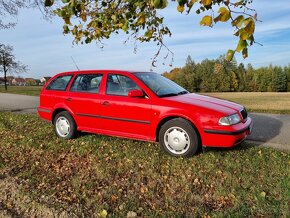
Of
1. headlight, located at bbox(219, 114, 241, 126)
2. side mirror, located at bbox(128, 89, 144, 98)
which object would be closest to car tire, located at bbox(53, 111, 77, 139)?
side mirror, located at bbox(128, 89, 144, 98)

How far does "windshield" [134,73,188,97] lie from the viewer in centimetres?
656

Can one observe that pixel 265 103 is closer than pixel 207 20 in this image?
No

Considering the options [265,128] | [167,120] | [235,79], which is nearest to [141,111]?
[167,120]

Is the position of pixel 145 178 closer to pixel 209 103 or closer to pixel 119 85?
pixel 209 103

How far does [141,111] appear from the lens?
6.31 meters

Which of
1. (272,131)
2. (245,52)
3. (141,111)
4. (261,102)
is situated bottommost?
(261,102)

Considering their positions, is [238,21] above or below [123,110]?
above

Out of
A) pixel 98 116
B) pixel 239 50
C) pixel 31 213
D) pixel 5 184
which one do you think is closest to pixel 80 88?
pixel 98 116

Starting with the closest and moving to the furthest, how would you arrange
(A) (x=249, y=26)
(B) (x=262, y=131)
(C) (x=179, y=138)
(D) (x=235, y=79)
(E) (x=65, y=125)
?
(A) (x=249, y=26), (C) (x=179, y=138), (E) (x=65, y=125), (B) (x=262, y=131), (D) (x=235, y=79)

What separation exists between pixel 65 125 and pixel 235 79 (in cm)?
7032

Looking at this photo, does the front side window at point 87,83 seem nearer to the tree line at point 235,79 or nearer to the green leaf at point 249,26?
the green leaf at point 249,26

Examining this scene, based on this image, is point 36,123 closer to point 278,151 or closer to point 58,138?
point 58,138

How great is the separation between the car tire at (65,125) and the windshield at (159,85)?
190 cm

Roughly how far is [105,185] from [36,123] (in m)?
5.46
